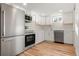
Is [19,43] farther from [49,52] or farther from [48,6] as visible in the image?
[48,6]

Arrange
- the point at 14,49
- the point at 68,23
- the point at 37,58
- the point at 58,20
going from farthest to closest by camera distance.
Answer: the point at 58,20, the point at 68,23, the point at 14,49, the point at 37,58

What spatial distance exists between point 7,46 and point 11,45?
0.60ft

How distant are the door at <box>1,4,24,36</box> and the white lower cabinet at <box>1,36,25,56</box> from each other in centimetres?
16

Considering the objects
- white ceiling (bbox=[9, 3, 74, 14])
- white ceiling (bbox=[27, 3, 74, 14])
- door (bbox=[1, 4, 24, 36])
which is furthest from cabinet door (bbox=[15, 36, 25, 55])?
white ceiling (bbox=[27, 3, 74, 14])

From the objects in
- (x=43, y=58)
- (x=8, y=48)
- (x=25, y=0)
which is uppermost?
(x=25, y=0)

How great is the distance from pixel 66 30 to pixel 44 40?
1708 millimetres

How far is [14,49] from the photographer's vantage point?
2.81 m

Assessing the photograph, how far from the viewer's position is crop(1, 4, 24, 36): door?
2389 millimetres

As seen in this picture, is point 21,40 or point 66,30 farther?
point 66,30

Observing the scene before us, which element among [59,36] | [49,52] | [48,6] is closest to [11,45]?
[49,52]

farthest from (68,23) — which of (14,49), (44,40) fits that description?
(14,49)

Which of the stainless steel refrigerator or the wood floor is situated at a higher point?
the stainless steel refrigerator

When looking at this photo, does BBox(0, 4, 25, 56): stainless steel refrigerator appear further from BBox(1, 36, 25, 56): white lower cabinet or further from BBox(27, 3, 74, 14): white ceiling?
BBox(27, 3, 74, 14): white ceiling

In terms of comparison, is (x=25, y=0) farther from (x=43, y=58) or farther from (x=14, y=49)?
(x=14, y=49)
